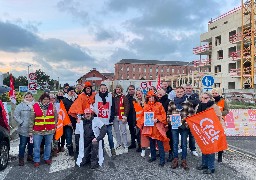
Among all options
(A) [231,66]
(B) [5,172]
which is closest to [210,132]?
(B) [5,172]

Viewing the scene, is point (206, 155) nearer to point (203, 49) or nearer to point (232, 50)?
point (232, 50)

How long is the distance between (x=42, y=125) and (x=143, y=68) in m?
126

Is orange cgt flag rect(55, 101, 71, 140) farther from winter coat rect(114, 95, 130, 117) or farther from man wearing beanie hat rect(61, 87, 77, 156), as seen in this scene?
winter coat rect(114, 95, 130, 117)

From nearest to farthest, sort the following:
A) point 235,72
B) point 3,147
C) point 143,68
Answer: point 3,147 → point 235,72 → point 143,68

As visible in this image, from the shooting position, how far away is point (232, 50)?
159 feet

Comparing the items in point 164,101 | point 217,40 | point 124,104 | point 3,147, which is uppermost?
point 217,40

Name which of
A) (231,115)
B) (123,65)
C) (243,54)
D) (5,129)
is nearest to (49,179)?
(5,129)

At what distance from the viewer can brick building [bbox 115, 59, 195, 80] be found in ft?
426

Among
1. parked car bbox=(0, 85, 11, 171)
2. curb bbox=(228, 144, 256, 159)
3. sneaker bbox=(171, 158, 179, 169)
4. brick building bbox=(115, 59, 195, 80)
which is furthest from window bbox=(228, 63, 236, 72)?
brick building bbox=(115, 59, 195, 80)

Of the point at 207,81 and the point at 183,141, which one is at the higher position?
the point at 207,81

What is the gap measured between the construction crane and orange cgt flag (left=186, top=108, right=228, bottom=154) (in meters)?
38.1

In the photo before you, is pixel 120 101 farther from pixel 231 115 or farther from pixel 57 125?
pixel 231 115

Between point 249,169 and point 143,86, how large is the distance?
18.5 metres

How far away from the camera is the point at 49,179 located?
20.7 feet
